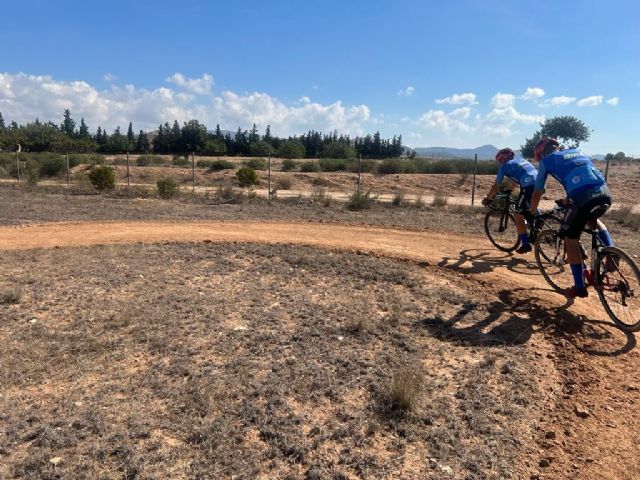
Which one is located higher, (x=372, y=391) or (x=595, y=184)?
(x=595, y=184)

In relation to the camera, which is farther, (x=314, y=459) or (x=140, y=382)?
(x=140, y=382)

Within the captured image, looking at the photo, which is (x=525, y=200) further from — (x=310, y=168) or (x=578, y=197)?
(x=310, y=168)

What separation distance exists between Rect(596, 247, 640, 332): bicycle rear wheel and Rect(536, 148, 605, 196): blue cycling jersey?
78 centimetres

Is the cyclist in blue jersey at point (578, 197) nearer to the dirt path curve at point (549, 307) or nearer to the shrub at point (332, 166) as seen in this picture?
the dirt path curve at point (549, 307)

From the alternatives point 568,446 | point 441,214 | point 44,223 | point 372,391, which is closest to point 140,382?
point 372,391

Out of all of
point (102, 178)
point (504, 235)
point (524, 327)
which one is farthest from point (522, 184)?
point (102, 178)

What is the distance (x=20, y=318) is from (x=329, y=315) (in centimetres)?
363

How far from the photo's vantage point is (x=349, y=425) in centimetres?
347

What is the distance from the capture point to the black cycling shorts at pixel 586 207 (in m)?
5.23

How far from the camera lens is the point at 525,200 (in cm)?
799

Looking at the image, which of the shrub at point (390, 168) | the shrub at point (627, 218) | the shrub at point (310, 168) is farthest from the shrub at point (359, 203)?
the shrub at point (310, 168)

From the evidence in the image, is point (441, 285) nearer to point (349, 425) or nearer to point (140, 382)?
point (349, 425)

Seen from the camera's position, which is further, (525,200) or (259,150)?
(259,150)

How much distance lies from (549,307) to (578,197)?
1.50 metres
